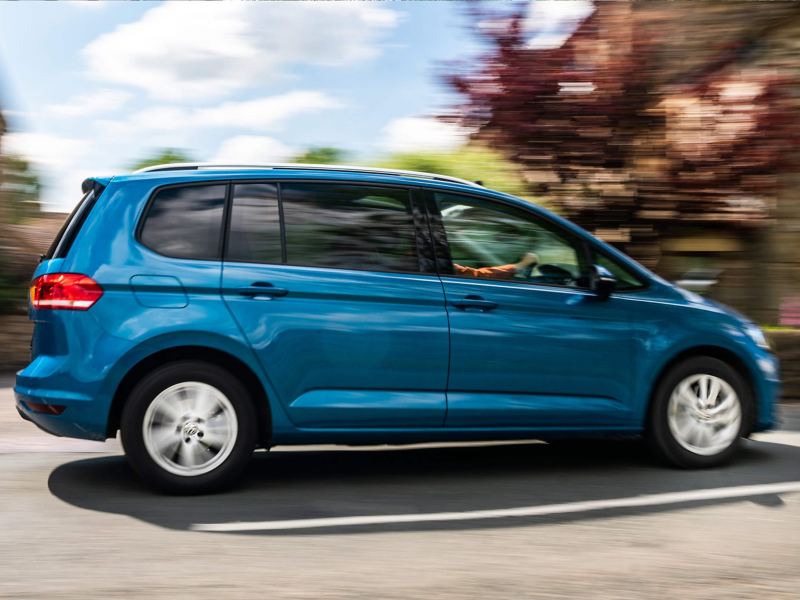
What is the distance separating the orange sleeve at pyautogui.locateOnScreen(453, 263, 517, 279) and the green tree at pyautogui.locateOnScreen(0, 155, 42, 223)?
8.17 m

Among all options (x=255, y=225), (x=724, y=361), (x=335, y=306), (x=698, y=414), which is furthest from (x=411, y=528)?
(x=724, y=361)

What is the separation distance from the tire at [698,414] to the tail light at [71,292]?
3.36 m

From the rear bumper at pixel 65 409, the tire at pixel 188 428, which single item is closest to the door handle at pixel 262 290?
the tire at pixel 188 428

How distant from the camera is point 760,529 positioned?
511cm

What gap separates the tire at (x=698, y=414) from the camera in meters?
6.32

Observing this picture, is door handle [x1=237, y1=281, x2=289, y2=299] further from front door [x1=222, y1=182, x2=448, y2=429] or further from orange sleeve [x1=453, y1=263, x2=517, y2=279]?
orange sleeve [x1=453, y1=263, x2=517, y2=279]

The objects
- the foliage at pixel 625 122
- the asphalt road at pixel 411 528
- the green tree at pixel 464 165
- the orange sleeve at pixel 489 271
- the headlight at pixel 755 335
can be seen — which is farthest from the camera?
the green tree at pixel 464 165

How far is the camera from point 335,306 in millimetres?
5680

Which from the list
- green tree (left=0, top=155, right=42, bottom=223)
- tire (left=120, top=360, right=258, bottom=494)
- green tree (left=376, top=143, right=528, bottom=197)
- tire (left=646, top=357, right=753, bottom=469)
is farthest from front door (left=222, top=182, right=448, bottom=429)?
green tree (left=0, top=155, right=42, bottom=223)

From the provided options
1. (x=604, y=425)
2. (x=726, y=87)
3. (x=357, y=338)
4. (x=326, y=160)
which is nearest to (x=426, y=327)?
(x=357, y=338)

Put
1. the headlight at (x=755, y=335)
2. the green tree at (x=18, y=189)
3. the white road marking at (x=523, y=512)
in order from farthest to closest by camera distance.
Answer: the green tree at (x=18, y=189) → the headlight at (x=755, y=335) → the white road marking at (x=523, y=512)

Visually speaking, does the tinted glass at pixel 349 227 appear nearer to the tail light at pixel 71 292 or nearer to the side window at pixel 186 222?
the side window at pixel 186 222

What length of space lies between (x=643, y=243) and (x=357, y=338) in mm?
6528

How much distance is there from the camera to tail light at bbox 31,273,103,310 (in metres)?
5.43
